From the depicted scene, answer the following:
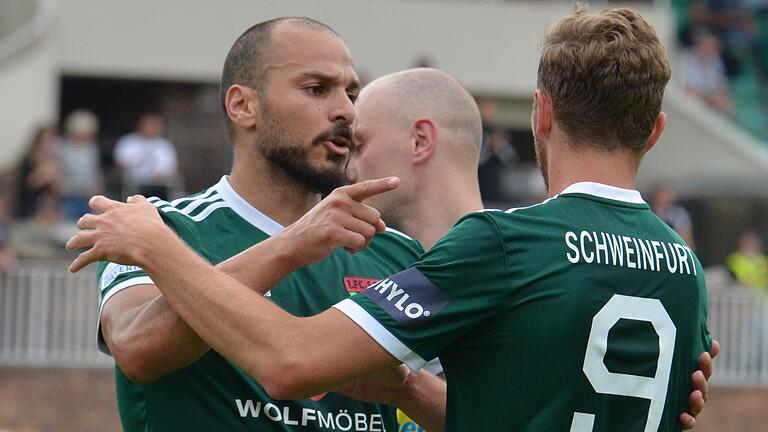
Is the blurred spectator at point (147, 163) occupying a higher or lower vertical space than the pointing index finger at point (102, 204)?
lower

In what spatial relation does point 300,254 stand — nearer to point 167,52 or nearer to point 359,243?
point 359,243

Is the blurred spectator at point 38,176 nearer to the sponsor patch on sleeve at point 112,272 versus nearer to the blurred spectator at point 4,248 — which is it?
the blurred spectator at point 4,248

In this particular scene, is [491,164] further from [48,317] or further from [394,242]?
[394,242]

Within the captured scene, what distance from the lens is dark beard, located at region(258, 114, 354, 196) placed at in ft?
15.2

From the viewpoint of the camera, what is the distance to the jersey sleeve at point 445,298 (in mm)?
3510

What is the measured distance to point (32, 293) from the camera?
1388 centimetres

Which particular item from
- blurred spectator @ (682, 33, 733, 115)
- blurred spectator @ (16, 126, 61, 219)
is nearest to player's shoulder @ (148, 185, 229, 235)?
blurred spectator @ (16, 126, 61, 219)

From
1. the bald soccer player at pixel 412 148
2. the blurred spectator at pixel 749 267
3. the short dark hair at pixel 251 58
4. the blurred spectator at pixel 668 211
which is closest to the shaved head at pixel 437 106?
the bald soccer player at pixel 412 148

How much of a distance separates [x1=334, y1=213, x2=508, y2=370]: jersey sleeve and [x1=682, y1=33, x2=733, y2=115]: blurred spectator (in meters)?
18.6

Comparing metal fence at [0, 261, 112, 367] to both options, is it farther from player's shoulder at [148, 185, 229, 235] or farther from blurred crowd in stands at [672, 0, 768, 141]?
blurred crowd in stands at [672, 0, 768, 141]

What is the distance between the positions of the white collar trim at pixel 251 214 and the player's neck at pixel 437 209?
1.02 metres

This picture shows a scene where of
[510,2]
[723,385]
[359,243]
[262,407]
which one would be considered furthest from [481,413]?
[510,2]

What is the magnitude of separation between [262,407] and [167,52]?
15850 millimetres

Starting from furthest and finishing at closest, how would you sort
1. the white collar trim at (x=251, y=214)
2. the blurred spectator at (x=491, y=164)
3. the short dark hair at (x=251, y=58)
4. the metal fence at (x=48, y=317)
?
1. the blurred spectator at (x=491, y=164)
2. the metal fence at (x=48, y=317)
3. the short dark hair at (x=251, y=58)
4. the white collar trim at (x=251, y=214)
